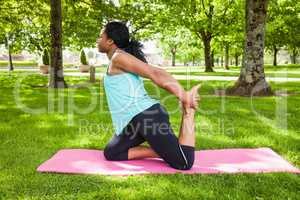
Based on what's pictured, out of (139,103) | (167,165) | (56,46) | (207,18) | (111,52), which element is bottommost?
(167,165)

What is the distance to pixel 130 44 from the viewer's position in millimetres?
5438

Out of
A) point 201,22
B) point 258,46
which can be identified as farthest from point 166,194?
point 201,22

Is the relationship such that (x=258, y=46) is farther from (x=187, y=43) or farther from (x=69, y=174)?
(x=187, y=43)

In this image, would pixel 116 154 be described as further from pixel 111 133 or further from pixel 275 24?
pixel 275 24

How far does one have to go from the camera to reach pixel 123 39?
5.37 m

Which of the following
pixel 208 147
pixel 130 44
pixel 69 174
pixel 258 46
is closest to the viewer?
pixel 69 174

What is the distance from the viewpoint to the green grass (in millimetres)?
4391

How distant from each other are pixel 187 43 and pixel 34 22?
24.8 meters

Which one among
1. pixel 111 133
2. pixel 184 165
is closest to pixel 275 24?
pixel 111 133

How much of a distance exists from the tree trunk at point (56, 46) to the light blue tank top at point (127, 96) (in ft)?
40.8

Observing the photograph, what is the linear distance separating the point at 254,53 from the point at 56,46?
832 centimetres

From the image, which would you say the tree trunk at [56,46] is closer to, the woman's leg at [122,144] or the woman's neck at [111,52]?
the woman's leg at [122,144]

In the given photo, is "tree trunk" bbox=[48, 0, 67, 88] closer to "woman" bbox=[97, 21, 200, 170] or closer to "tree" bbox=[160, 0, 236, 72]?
"woman" bbox=[97, 21, 200, 170]

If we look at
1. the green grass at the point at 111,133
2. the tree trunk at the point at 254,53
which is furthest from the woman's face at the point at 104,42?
the tree trunk at the point at 254,53
